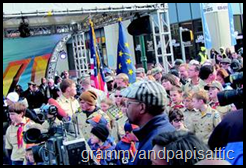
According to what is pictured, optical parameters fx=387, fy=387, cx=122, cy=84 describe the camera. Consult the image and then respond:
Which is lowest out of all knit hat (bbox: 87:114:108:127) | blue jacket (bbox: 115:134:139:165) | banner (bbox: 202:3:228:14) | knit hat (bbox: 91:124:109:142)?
blue jacket (bbox: 115:134:139:165)

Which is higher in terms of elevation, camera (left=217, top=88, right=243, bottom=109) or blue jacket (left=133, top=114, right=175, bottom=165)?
camera (left=217, top=88, right=243, bottom=109)

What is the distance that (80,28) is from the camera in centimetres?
1405

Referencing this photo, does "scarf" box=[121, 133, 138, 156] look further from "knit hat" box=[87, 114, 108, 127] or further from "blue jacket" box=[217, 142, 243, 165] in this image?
"blue jacket" box=[217, 142, 243, 165]

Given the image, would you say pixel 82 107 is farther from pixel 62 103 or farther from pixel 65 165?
pixel 65 165

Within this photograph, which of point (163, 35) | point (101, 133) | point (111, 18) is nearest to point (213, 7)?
point (111, 18)

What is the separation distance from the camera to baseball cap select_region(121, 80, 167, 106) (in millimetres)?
2598

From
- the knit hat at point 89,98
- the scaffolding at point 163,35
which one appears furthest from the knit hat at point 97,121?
the scaffolding at point 163,35

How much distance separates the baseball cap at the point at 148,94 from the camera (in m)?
2.60

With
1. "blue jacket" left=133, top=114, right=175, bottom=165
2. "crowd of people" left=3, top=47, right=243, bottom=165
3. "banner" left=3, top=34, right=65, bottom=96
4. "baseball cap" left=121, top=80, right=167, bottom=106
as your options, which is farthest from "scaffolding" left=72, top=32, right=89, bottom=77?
"blue jacket" left=133, top=114, right=175, bottom=165

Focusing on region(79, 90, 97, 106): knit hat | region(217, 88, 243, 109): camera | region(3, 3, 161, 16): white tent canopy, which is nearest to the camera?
region(217, 88, 243, 109): camera

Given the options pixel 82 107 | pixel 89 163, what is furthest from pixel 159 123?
pixel 82 107

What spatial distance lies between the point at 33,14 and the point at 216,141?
6.56 metres

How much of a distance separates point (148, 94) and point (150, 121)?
183mm

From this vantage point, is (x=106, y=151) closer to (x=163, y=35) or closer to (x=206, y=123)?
(x=206, y=123)
